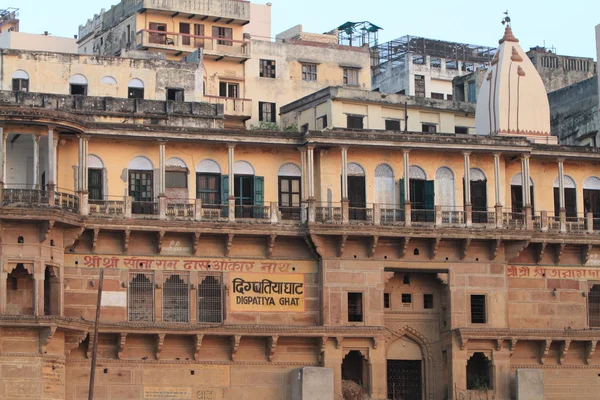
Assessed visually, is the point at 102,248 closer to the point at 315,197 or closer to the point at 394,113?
the point at 315,197

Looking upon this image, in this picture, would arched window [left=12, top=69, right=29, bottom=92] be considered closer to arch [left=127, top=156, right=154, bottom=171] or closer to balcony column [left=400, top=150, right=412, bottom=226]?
arch [left=127, top=156, right=154, bottom=171]

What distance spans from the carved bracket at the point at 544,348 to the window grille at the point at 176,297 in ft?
35.1

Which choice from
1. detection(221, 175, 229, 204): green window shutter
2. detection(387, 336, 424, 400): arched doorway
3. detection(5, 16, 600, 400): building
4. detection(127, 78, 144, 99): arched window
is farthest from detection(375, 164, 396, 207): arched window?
detection(127, 78, 144, 99): arched window

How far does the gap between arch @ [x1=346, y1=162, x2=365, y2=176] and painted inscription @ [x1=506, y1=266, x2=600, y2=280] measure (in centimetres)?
529

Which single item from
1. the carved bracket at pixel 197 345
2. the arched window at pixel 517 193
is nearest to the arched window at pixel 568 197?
the arched window at pixel 517 193

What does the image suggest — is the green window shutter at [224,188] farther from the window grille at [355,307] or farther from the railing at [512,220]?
the railing at [512,220]

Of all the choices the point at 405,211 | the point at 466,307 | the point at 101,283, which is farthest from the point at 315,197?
the point at 101,283

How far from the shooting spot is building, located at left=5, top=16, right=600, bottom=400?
41.3m

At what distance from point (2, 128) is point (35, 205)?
2384 mm

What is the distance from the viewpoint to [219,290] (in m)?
43.2

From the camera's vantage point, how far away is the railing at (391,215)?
44.5 meters

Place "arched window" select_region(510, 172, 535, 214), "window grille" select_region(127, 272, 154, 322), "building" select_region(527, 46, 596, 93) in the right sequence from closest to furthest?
"window grille" select_region(127, 272, 154, 322), "arched window" select_region(510, 172, 535, 214), "building" select_region(527, 46, 596, 93)

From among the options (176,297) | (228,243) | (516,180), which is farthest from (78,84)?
(516,180)

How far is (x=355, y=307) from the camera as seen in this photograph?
43812 mm
